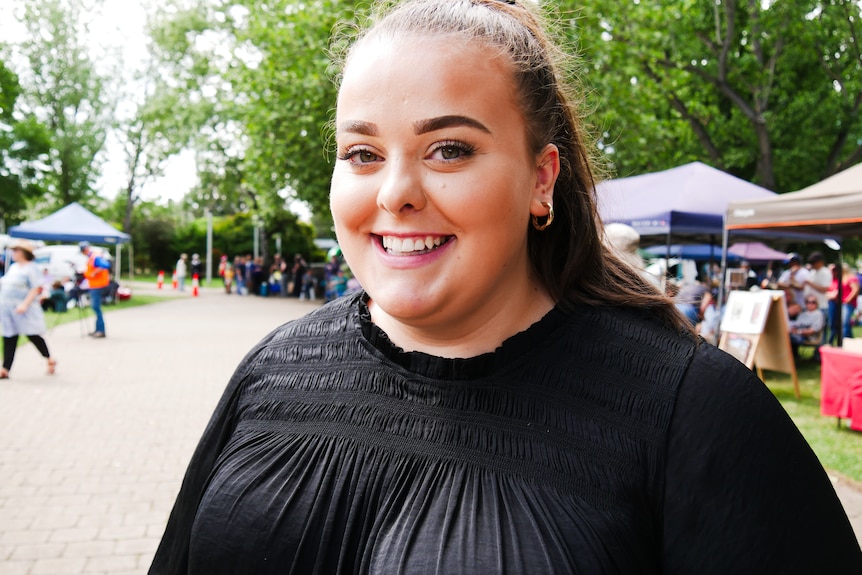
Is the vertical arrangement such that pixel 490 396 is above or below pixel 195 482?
above

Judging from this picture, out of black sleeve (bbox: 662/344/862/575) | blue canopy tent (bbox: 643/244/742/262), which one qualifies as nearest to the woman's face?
black sleeve (bbox: 662/344/862/575)

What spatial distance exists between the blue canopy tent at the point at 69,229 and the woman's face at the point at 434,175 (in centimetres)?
2121

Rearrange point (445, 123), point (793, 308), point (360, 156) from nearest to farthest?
point (445, 123)
point (360, 156)
point (793, 308)

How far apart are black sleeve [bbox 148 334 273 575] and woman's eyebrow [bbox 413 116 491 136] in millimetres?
708

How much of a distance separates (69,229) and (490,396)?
72.3 ft

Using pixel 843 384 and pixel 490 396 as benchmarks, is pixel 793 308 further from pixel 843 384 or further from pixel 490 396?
pixel 490 396

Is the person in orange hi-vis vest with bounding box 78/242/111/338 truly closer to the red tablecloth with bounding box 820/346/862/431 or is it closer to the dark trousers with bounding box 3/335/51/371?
the dark trousers with bounding box 3/335/51/371

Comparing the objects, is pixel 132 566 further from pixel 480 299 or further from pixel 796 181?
pixel 796 181

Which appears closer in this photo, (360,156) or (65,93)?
(360,156)

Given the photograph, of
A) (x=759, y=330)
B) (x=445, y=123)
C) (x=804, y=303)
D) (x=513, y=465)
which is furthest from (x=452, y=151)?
(x=804, y=303)

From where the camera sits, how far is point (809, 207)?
24.1 ft

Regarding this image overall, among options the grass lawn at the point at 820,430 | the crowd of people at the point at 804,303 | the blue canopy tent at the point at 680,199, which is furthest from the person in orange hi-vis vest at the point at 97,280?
the grass lawn at the point at 820,430

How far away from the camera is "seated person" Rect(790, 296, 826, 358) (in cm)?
1108


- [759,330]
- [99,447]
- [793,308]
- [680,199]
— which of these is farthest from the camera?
[793,308]
